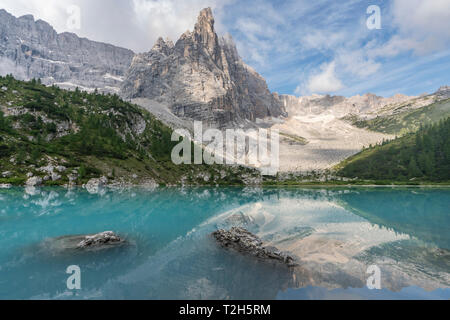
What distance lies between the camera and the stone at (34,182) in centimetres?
8928

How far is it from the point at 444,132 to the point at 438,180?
66.0 metres

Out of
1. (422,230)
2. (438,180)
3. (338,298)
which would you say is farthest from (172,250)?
(438,180)

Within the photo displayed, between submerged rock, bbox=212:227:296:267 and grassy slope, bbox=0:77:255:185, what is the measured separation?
9624 cm

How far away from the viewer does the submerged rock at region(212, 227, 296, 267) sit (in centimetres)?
2066

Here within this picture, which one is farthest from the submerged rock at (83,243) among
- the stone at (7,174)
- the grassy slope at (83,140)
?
the stone at (7,174)

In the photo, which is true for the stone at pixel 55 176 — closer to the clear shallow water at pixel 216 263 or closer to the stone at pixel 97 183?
the stone at pixel 97 183

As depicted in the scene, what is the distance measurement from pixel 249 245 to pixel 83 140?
13607cm

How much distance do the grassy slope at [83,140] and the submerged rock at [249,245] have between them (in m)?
96.2

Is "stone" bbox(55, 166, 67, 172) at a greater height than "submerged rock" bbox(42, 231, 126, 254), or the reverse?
"stone" bbox(55, 166, 67, 172)

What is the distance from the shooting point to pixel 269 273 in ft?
58.8

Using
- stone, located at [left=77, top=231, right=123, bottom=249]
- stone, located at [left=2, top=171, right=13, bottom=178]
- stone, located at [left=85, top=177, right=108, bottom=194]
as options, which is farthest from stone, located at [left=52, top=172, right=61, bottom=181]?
stone, located at [left=77, top=231, right=123, bottom=249]

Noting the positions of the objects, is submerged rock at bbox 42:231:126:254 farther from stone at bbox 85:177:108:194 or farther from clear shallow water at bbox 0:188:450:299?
stone at bbox 85:177:108:194

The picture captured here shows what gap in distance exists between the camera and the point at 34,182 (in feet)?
298
